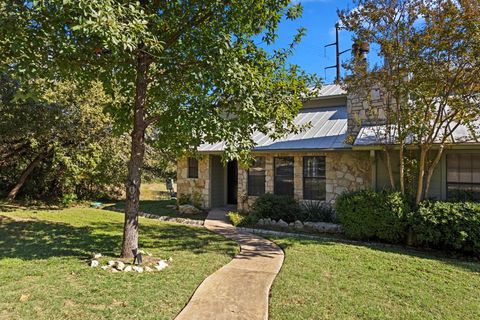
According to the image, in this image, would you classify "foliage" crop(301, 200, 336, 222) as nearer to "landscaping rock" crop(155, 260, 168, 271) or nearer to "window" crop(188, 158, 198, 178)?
"window" crop(188, 158, 198, 178)

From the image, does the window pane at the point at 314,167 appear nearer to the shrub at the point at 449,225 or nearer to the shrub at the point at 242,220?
the shrub at the point at 242,220

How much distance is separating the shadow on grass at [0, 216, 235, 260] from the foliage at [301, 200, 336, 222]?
346cm

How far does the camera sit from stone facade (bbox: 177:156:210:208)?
14000 mm

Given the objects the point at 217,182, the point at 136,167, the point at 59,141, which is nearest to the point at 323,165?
the point at 217,182

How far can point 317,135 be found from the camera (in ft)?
38.5

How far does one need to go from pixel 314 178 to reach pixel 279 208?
1.73 metres

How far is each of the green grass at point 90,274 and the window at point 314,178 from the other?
4147 mm

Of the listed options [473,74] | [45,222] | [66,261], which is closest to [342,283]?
[66,261]

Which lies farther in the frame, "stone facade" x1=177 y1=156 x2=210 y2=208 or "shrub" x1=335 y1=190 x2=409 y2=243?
"stone facade" x1=177 y1=156 x2=210 y2=208

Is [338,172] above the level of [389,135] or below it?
below

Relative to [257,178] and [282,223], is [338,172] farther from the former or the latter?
[257,178]

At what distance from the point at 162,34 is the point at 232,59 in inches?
62.9

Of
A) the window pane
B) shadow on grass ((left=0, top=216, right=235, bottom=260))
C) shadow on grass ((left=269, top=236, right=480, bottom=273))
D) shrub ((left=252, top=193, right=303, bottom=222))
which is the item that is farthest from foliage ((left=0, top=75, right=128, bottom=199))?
shadow on grass ((left=269, top=236, right=480, bottom=273))

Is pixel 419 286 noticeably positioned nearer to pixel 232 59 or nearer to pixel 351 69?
pixel 232 59
